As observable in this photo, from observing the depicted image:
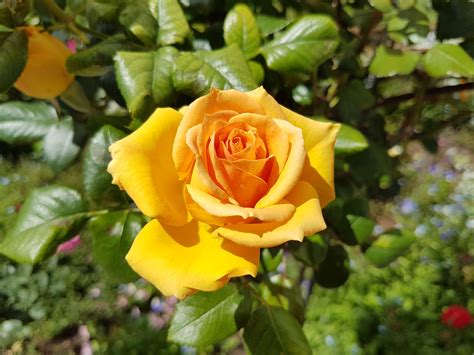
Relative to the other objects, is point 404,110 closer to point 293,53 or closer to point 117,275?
point 293,53

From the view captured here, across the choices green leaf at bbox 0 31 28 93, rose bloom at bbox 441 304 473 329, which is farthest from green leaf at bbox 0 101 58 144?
rose bloom at bbox 441 304 473 329

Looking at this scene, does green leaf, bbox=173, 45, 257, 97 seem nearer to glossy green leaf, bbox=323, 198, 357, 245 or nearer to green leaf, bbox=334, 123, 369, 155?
green leaf, bbox=334, 123, 369, 155

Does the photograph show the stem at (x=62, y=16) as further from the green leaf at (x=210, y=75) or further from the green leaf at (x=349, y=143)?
the green leaf at (x=349, y=143)

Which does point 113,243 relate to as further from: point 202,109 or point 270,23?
point 270,23

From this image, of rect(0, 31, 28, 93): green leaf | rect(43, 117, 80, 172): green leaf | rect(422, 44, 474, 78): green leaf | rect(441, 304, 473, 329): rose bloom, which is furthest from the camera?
rect(441, 304, 473, 329): rose bloom

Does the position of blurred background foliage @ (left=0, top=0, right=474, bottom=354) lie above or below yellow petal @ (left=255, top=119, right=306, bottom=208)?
below

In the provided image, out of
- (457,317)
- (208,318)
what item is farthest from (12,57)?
(457,317)
